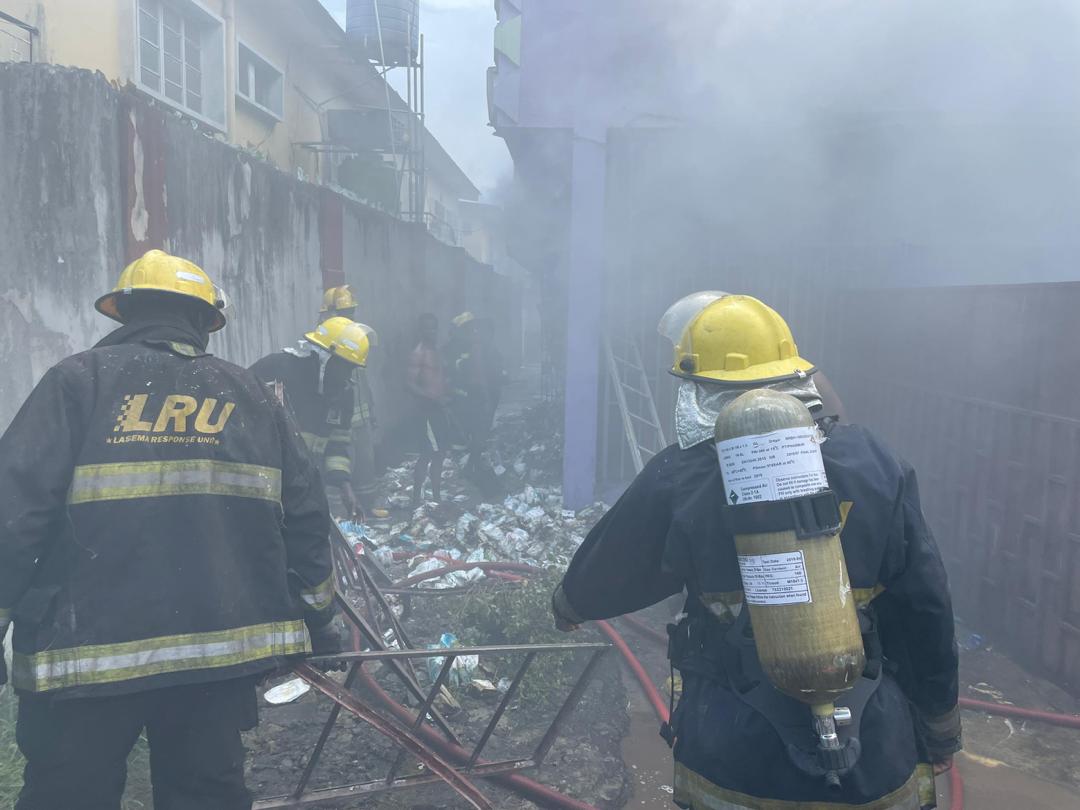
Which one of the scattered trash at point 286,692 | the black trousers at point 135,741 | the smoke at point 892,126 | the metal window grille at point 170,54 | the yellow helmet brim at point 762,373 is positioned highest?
the metal window grille at point 170,54

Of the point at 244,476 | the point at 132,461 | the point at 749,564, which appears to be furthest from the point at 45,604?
the point at 749,564

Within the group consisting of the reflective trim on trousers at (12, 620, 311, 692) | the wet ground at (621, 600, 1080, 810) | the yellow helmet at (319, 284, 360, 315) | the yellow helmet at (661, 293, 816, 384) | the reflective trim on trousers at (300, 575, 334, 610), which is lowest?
the wet ground at (621, 600, 1080, 810)

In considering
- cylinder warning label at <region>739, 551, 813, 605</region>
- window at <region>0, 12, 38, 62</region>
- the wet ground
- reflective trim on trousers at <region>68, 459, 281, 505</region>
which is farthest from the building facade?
cylinder warning label at <region>739, 551, 813, 605</region>

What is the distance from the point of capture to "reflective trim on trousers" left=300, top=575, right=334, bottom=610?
2.36 metres

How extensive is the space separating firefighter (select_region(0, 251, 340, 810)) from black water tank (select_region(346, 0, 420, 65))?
12.1 m

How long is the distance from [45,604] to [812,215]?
6537 mm

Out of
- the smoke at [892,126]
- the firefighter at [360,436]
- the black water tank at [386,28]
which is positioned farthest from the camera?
the black water tank at [386,28]

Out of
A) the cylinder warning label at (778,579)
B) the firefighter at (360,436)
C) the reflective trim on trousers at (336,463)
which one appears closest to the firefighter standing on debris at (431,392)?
the firefighter at (360,436)

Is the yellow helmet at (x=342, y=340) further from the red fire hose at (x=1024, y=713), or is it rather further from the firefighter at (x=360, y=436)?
the red fire hose at (x=1024, y=713)

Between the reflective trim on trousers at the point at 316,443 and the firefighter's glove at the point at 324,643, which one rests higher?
the reflective trim on trousers at the point at 316,443

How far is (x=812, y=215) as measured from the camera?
698 centimetres

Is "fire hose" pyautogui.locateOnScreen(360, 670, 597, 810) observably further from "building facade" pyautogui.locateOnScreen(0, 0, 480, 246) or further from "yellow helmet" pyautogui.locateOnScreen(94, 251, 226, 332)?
"building facade" pyautogui.locateOnScreen(0, 0, 480, 246)

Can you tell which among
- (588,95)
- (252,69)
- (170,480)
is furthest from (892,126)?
(252,69)

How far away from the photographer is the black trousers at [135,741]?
2006mm
